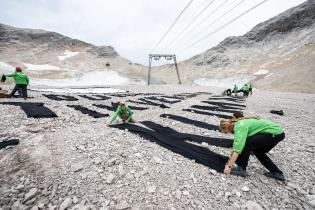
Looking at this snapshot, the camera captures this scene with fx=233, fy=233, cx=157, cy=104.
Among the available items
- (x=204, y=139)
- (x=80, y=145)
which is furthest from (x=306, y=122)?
(x=80, y=145)

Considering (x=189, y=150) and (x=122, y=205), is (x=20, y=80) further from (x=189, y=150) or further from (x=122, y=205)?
(x=122, y=205)

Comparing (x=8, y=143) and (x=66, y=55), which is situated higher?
(x=66, y=55)

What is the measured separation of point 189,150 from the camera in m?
7.09

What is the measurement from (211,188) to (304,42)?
9189cm

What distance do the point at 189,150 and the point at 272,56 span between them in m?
91.1

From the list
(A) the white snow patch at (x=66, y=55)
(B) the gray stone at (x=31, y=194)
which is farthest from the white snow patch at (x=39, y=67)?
(B) the gray stone at (x=31, y=194)

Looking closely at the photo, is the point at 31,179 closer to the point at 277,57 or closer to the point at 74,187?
the point at 74,187

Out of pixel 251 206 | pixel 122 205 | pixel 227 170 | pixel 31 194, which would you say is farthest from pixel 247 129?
pixel 31 194

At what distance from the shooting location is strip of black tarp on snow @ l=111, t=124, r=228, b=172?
20.5 feet

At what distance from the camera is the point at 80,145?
6.91m


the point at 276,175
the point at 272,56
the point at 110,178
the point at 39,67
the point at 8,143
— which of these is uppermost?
the point at 272,56

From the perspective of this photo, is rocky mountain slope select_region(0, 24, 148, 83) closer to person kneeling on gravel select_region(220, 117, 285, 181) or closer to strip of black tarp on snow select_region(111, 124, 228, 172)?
strip of black tarp on snow select_region(111, 124, 228, 172)

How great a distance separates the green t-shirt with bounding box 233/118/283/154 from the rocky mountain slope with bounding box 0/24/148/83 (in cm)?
5054

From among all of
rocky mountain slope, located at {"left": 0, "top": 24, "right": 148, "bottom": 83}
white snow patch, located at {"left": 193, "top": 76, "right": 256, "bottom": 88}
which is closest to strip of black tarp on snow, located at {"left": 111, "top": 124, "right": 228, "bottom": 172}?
rocky mountain slope, located at {"left": 0, "top": 24, "right": 148, "bottom": 83}
